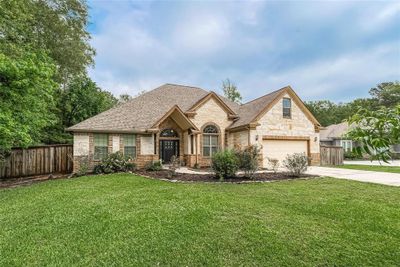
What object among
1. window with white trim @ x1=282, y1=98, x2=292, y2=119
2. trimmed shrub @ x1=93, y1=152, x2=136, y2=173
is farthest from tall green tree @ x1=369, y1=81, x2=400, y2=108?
trimmed shrub @ x1=93, y1=152, x2=136, y2=173

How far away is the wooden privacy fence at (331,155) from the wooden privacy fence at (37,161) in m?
18.5

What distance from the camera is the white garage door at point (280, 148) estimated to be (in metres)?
17.0

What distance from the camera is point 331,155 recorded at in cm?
1988

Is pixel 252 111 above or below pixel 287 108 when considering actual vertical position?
below

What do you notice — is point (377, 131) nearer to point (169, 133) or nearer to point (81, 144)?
point (81, 144)

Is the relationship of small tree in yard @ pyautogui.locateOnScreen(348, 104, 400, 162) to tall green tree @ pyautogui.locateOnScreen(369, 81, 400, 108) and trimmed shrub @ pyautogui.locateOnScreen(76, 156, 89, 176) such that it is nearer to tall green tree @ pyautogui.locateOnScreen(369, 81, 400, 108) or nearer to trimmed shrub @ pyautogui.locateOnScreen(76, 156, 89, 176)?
trimmed shrub @ pyautogui.locateOnScreen(76, 156, 89, 176)

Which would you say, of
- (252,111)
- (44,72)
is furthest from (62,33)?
(252,111)

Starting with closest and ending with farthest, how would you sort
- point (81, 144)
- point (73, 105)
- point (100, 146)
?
point (81, 144), point (100, 146), point (73, 105)

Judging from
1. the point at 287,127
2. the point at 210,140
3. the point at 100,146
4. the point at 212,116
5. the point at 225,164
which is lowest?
the point at 225,164

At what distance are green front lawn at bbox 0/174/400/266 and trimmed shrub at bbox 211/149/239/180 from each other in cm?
237

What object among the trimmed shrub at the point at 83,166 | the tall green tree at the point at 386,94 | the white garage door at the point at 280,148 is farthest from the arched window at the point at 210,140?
A: the tall green tree at the point at 386,94

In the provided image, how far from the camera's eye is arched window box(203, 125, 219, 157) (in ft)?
57.2

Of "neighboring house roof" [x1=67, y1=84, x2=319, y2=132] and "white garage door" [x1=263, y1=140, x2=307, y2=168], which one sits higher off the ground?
"neighboring house roof" [x1=67, y1=84, x2=319, y2=132]

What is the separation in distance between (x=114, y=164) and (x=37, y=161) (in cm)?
465
